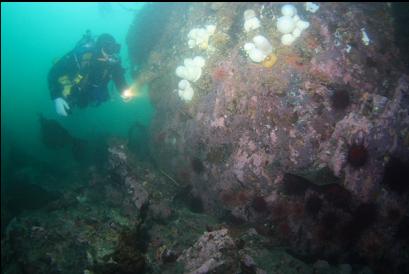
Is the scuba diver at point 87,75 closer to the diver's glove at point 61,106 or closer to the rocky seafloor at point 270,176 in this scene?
the diver's glove at point 61,106

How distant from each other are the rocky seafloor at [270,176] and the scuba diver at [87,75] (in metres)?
2.51

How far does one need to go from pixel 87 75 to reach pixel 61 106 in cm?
116

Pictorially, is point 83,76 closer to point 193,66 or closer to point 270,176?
point 193,66

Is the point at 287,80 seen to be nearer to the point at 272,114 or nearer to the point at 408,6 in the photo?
the point at 272,114

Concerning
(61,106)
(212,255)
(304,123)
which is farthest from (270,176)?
(61,106)

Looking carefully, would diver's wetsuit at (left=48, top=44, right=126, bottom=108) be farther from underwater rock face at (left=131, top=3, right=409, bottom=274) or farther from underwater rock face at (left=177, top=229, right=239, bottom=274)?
underwater rock face at (left=177, top=229, right=239, bottom=274)

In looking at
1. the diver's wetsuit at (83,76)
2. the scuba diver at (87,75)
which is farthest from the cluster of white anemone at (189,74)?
the diver's wetsuit at (83,76)

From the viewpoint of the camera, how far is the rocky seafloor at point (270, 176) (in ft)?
18.9

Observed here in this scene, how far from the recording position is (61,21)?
10650cm

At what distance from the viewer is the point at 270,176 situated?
6.39m

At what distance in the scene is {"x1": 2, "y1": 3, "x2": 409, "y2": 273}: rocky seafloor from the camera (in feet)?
18.9

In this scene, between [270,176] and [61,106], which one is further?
[61,106]

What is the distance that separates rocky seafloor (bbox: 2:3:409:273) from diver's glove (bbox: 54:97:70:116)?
7.61 ft

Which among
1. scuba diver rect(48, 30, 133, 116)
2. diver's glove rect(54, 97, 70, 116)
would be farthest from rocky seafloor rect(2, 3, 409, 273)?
scuba diver rect(48, 30, 133, 116)
